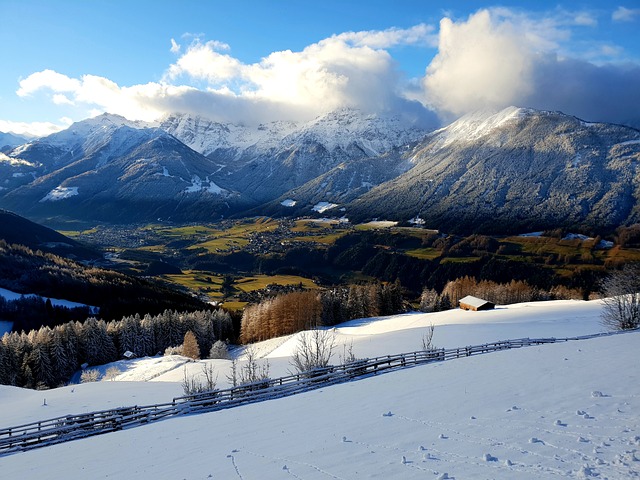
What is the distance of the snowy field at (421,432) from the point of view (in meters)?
12.9

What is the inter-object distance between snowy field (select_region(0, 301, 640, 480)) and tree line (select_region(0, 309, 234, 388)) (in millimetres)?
42046

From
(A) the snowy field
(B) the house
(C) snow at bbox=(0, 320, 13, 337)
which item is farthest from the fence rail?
(C) snow at bbox=(0, 320, 13, 337)

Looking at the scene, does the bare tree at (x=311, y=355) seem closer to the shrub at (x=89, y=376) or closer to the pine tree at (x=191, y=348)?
the pine tree at (x=191, y=348)

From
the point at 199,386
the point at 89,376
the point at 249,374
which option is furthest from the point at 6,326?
the point at 249,374

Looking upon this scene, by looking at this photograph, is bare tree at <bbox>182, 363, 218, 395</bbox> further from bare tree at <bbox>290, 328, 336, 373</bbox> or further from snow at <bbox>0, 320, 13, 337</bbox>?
snow at <bbox>0, 320, 13, 337</bbox>

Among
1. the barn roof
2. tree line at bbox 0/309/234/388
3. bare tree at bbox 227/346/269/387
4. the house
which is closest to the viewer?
bare tree at bbox 227/346/269/387

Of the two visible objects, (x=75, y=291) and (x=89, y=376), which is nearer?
(x=89, y=376)

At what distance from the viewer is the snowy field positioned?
42.2ft

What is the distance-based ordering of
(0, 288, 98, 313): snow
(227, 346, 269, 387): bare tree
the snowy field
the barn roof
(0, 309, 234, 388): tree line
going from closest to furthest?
the snowy field → (227, 346, 269, 387): bare tree → (0, 309, 234, 388): tree line → the barn roof → (0, 288, 98, 313): snow

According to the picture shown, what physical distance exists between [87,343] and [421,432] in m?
76.6

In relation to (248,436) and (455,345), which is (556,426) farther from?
(455,345)

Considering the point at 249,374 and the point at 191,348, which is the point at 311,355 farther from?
the point at 191,348

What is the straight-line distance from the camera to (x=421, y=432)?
15805mm

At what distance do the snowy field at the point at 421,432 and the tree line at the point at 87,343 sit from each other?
4205 cm
